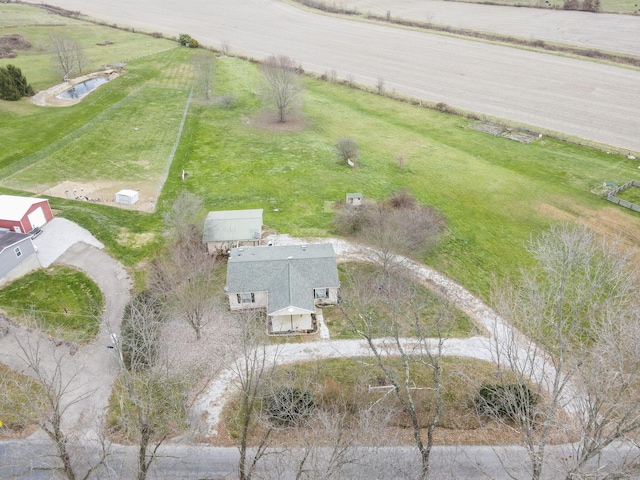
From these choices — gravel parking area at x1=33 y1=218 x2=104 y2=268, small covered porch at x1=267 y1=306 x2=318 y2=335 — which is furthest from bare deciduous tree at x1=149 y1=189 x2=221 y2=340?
gravel parking area at x1=33 y1=218 x2=104 y2=268

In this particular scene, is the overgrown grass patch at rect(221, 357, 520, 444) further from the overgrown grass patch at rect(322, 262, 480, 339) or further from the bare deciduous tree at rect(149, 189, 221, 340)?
the bare deciduous tree at rect(149, 189, 221, 340)

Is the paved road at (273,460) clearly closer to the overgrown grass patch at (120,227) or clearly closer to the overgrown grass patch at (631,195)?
the overgrown grass patch at (120,227)

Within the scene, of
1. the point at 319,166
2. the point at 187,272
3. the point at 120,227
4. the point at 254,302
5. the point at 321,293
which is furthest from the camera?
the point at 319,166

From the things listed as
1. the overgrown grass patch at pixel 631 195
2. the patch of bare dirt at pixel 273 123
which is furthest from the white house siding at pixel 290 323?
the overgrown grass patch at pixel 631 195

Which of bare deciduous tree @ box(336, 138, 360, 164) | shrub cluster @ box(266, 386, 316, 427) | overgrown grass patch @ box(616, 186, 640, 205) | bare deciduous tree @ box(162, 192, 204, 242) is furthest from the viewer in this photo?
bare deciduous tree @ box(336, 138, 360, 164)

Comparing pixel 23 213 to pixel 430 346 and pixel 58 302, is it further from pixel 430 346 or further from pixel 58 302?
pixel 430 346

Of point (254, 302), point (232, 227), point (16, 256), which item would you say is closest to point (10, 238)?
point (16, 256)
